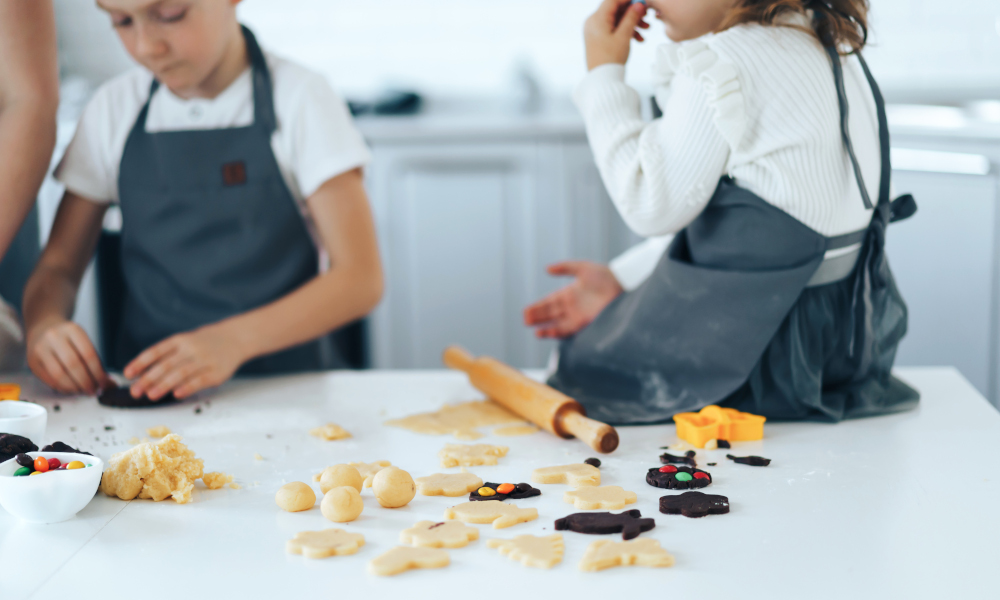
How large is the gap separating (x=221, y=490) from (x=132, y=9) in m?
0.58

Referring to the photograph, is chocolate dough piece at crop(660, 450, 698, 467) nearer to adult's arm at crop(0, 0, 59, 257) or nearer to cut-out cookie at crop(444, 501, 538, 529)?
cut-out cookie at crop(444, 501, 538, 529)

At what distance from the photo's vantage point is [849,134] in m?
0.77

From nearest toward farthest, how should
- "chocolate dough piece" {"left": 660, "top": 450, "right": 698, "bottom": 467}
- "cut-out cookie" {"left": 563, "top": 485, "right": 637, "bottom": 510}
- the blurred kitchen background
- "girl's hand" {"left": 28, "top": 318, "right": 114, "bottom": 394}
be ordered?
"cut-out cookie" {"left": 563, "top": 485, "right": 637, "bottom": 510}
"chocolate dough piece" {"left": 660, "top": 450, "right": 698, "bottom": 467}
"girl's hand" {"left": 28, "top": 318, "right": 114, "bottom": 394}
the blurred kitchen background

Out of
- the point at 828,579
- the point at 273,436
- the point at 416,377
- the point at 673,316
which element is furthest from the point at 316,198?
the point at 828,579

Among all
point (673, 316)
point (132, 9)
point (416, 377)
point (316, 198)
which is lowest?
point (416, 377)

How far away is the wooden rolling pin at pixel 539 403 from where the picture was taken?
72 cm

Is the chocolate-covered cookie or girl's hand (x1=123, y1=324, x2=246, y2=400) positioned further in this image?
girl's hand (x1=123, y1=324, x2=246, y2=400)

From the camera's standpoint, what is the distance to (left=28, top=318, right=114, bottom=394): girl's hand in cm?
94

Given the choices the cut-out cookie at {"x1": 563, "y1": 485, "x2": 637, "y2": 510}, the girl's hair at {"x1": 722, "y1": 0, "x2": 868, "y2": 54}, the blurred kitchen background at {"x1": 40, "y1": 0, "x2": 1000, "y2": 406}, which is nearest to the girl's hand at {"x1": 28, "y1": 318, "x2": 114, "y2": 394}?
the cut-out cookie at {"x1": 563, "y1": 485, "x2": 637, "y2": 510}

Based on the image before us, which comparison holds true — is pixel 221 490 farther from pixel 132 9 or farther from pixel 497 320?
pixel 497 320

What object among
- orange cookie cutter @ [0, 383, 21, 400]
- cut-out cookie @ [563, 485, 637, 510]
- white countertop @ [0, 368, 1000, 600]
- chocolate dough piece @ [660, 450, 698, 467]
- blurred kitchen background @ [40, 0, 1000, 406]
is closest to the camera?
white countertop @ [0, 368, 1000, 600]

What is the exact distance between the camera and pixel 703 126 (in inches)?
29.4

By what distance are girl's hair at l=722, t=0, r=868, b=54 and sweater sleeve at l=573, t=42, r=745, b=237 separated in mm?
68

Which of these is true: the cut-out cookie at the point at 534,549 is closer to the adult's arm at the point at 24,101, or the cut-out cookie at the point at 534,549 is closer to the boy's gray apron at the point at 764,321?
the boy's gray apron at the point at 764,321
